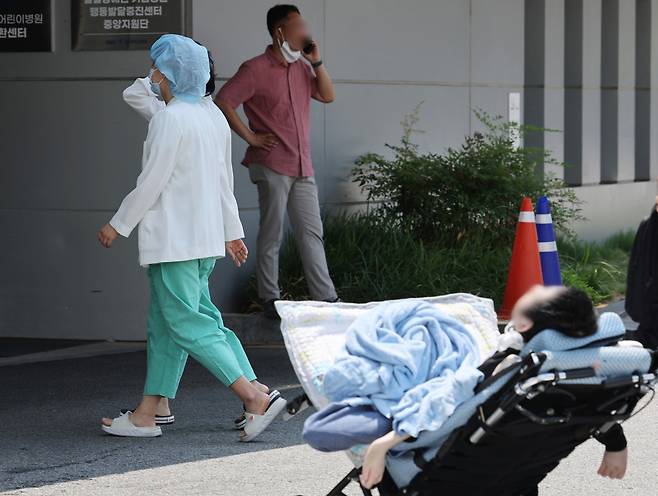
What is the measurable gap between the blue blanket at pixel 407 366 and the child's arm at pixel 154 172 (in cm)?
245

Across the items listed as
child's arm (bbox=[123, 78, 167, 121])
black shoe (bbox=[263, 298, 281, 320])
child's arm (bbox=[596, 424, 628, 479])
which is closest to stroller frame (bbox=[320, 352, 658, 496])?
child's arm (bbox=[596, 424, 628, 479])

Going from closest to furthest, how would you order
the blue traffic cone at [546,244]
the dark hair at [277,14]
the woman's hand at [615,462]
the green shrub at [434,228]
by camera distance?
the woman's hand at [615,462], the dark hair at [277,14], the green shrub at [434,228], the blue traffic cone at [546,244]

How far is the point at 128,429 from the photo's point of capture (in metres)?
7.28

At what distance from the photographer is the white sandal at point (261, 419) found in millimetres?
7109

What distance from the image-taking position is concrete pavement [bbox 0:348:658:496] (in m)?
6.31

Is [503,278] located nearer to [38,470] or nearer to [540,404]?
[38,470]

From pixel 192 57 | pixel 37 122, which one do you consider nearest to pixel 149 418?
pixel 192 57

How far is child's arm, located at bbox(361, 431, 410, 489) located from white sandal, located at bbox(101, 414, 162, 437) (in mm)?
3034

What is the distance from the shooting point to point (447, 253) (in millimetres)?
11648

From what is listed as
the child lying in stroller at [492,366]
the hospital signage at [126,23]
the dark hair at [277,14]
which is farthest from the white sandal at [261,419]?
the hospital signage at [126,23]

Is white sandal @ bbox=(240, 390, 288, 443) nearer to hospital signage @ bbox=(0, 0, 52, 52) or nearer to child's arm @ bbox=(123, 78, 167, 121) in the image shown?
child's arm @ bbox=(123, 78, 167, 121)

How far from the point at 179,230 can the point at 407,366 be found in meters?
2.74

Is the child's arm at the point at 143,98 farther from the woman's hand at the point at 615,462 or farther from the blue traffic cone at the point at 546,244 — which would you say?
the blue traffic cone at the point at 546,244

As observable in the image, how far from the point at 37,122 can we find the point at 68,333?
5.29 ft
